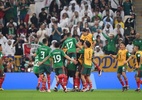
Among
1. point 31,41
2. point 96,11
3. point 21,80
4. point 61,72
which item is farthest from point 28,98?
point 96,11

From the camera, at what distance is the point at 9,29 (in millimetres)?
31094

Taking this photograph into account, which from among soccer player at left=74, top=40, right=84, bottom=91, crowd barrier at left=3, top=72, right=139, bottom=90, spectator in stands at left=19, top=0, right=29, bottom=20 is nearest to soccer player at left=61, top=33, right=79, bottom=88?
soccer player at left=74, top=40, right=84, bottom=91

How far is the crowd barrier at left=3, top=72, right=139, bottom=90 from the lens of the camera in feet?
91.0

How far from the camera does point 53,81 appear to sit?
2762 cm

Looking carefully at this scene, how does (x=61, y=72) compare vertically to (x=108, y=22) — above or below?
below

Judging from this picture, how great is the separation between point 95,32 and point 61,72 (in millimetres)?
8395

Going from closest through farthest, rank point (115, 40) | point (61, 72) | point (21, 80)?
point (61, 72) < point (21, 80) < point (115, 40)

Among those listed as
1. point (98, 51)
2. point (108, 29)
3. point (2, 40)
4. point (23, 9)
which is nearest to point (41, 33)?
point (2, 40)

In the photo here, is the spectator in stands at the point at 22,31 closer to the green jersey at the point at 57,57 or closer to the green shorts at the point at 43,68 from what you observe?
the green shorts at the point at 43,68

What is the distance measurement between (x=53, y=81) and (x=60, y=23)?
188 inches

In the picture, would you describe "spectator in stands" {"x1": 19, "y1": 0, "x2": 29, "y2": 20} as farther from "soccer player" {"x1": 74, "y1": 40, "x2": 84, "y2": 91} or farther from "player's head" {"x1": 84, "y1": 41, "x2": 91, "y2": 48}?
"player's head" {"x1": 84, "y1": 41, "x2": 91, "y2": 48}

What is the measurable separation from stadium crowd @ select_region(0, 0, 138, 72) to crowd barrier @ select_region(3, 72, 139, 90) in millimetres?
1230

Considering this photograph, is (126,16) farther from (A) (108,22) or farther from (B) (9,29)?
(B) (9,29)

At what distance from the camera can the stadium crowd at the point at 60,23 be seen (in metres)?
30.1
